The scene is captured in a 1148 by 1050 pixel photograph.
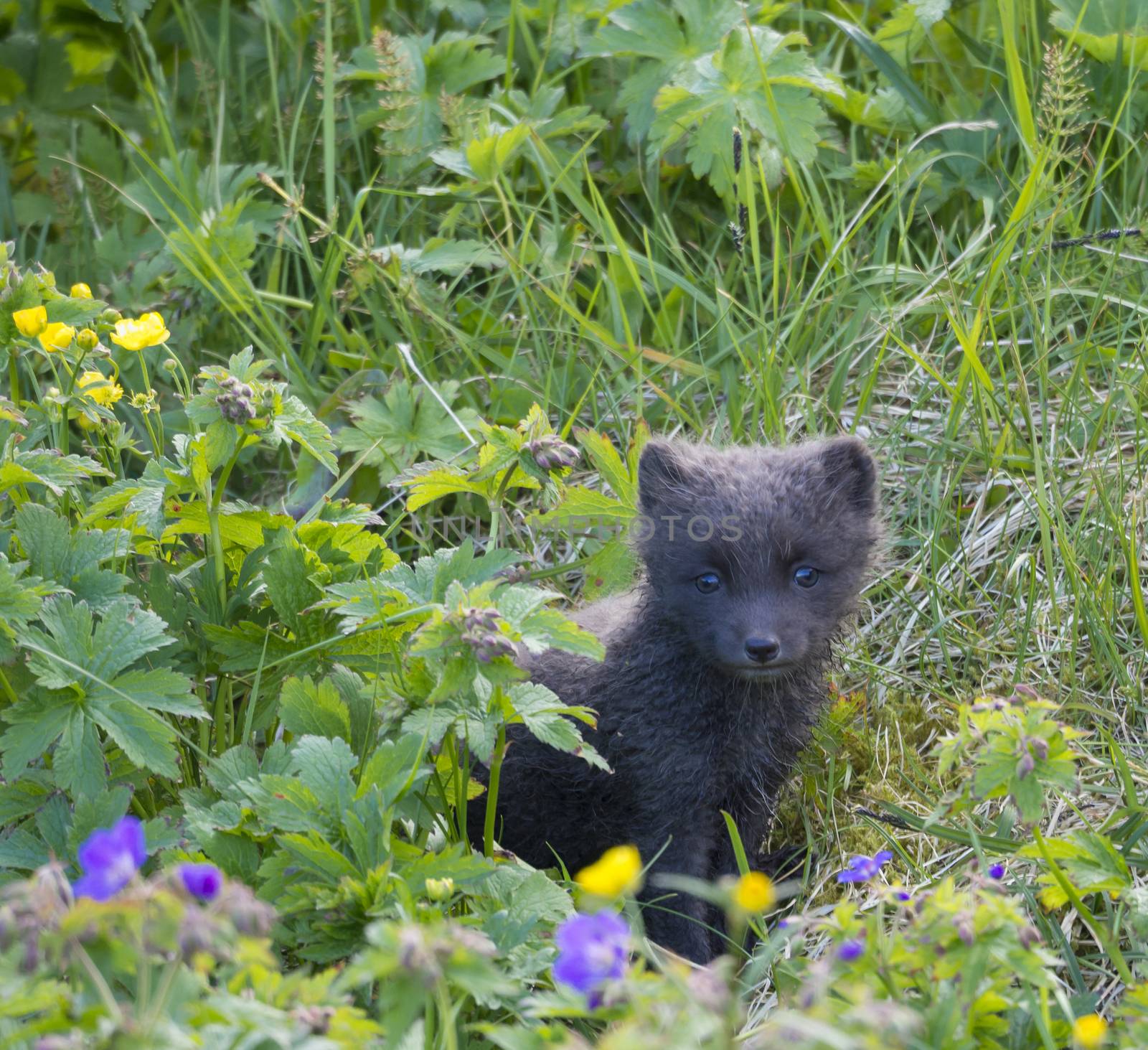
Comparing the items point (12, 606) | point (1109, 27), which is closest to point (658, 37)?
point (1109, 27)


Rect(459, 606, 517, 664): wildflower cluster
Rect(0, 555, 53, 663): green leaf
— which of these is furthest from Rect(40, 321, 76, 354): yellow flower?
Rect(459, 606, 517, 664): wildflower cluster

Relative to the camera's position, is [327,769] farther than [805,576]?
No

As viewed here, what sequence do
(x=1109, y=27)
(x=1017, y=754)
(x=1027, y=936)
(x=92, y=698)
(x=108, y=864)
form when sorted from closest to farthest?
1. (x=108, y=864)
2. (x=1027, y=936)
3. (x=1017, y=754)
4. (x=92, y=698)
5. (x=1109, y=27)

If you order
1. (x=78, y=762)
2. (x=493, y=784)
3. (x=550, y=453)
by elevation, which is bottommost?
(x=493, y=784)

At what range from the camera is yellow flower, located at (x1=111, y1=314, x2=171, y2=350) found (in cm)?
360

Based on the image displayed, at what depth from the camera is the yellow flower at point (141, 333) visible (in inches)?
142

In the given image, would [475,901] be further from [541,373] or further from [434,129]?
[434,129]

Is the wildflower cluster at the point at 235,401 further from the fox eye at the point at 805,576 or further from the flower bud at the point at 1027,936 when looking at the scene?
the flower bud at the point at 1027,936

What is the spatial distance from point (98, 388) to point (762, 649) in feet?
6.48

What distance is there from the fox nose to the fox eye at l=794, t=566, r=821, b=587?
0.28 metres

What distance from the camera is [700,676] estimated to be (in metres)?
3.93

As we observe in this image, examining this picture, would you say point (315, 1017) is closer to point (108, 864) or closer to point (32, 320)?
point (108, 864)

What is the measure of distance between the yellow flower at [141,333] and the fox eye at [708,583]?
1.64 meters

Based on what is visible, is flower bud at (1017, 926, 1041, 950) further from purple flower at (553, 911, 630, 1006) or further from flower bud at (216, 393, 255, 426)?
flower bud at (216, 393, 255, 426)
